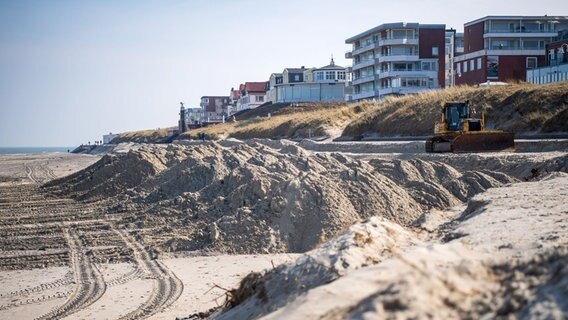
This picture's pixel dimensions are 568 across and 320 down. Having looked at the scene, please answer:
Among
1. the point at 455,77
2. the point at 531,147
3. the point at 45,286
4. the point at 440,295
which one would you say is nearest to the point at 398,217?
the point at 45,286

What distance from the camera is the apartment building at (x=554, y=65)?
161 feet

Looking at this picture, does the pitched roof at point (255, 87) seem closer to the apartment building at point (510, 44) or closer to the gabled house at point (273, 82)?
Result: the gabled house at point (273, 82)

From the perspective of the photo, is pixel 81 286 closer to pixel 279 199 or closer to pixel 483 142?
pixel 279 199

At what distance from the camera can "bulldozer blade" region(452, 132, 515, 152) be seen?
80.1 feet

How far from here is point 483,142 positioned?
980 inches

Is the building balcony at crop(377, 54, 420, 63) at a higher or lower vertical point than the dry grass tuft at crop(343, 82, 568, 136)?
higher

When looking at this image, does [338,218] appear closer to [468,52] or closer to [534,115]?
[534,115]

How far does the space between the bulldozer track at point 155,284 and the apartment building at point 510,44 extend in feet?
161

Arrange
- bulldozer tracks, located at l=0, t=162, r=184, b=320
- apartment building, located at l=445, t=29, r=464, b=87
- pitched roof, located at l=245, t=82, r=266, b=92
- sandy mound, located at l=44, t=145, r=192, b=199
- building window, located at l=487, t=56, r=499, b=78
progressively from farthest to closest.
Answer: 1. pitched roof, located at l=245, t=82, r=266, b=92
2. apartment building, located at l=445, t=29, r=464, b=87
3. building window, located at l=487, t=56, r=499, b=78
4. sandy mound, located at l=44, t=145, r=192, b=199
5. bulldozer tracks, located at l=0, t=162, r=184, b=320

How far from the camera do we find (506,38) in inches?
2296

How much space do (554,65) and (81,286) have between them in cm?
4683

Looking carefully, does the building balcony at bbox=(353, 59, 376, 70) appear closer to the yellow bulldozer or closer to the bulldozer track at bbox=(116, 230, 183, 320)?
the yellow bulldozer

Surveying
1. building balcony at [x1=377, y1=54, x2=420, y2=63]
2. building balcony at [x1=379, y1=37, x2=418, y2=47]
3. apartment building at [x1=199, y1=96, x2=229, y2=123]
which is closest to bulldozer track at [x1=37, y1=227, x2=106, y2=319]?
building balcony at [x1=377, y1=54, x2=420, y2=63]

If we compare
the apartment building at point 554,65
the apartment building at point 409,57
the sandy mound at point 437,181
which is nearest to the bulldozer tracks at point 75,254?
the sandy mound at point 437,181
